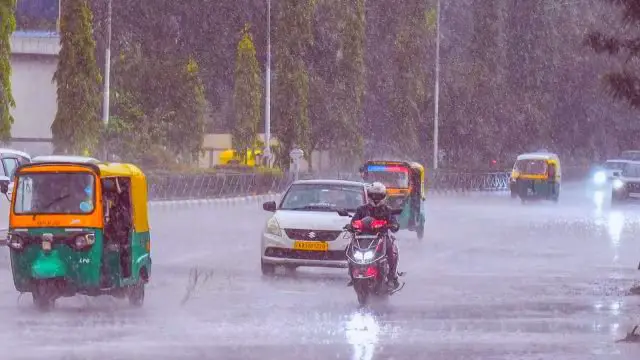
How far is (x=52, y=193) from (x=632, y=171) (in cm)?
4682

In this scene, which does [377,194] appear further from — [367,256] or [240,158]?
[240,158]

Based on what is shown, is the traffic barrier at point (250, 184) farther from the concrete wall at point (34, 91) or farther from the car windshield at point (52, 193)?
the car windshield at point (52, 193)

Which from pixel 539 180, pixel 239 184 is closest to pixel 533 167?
pixel 539 180

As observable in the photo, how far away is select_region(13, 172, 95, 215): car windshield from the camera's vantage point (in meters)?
18.4

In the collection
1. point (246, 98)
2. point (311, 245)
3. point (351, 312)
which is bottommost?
point (351, 312)

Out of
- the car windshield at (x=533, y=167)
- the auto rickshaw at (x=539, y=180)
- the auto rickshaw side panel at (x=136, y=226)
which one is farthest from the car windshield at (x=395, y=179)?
the car windshield at (x=533, y=167)

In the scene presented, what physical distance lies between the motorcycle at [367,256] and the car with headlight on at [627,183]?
43.3 m

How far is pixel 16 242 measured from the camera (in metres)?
18.1

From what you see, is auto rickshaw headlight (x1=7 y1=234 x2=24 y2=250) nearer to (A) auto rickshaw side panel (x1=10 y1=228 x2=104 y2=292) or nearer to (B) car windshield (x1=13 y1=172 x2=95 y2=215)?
(A) auto rickshaw side panel (x1=10 y1=228 x2=104 y2=292)

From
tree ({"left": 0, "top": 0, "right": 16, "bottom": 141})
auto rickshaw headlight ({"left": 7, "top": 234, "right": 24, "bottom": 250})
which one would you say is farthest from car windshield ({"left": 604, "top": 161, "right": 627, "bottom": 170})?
auto rickshaw headlight ({"left": 7, "top": 234, "right": 24, "bottom": 250})

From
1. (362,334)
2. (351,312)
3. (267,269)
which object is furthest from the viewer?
(267,269)

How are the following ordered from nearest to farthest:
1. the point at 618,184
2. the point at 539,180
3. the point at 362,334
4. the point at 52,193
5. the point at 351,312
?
the point at 362,334 → the point at 52,193 → the point at 351,312 → the point at 618,184 → the point at 539,180

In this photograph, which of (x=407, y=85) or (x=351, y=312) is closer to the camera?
(x=351, y=312)

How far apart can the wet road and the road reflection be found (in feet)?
0.05
